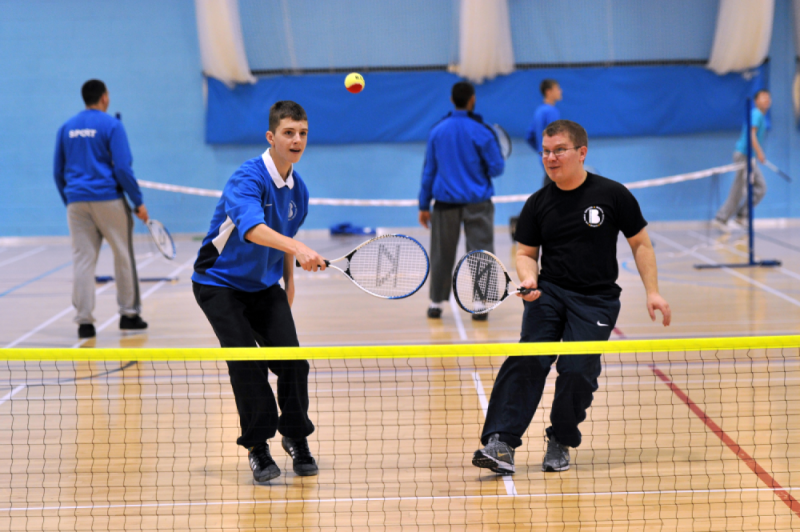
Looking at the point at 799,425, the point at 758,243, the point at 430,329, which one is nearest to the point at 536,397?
the point at 799,425

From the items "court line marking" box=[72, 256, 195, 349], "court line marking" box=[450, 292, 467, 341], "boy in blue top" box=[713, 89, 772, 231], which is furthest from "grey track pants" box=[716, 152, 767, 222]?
"court line marking" box=[72, 256, 195, 349]

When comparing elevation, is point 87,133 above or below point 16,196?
above

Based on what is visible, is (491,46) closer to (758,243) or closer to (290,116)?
(758,243)

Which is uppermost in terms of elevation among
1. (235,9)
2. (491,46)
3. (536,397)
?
(235,9)

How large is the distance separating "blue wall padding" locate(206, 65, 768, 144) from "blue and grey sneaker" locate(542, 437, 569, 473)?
10.1 metres

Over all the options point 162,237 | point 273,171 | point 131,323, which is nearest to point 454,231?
point 162,237

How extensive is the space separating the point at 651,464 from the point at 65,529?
9.15 feet

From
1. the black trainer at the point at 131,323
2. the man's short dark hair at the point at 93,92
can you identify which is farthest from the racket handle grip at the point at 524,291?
the man's short dark hair at the point at 93,92

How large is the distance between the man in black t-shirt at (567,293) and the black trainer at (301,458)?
832 millimetres

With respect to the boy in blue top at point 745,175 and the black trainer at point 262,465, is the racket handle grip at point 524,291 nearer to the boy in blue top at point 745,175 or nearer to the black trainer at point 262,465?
the black trainer at point 262,465

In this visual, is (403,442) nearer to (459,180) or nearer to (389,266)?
(389,266)

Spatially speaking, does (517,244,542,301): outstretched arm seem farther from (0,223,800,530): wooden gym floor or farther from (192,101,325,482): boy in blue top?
(192,101,325,482): boy in blue top

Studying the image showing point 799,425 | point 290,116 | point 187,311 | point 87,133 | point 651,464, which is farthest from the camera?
point 187,311

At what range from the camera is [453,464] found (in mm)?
4281
